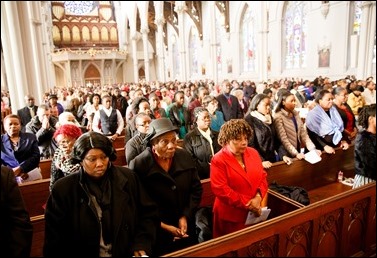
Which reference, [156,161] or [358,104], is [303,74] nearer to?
[358,104]

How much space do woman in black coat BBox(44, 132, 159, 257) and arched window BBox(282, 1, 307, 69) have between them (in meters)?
17.5

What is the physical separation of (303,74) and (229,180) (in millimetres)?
16404

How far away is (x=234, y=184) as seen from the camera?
98.5 inches

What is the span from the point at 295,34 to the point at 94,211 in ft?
60.5

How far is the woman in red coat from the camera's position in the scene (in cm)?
245

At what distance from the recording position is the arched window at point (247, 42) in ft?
67.3

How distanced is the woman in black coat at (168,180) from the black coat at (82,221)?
380 millimetres

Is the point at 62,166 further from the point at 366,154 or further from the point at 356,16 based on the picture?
the point at 356,16

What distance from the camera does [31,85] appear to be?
22.4ft

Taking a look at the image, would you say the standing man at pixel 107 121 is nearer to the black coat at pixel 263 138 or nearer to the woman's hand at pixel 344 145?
the black coat at pixel 263 138

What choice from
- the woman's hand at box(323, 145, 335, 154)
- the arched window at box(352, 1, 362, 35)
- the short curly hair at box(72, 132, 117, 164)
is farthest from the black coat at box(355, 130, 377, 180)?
the arched window at box(352, 1, 362, 35)

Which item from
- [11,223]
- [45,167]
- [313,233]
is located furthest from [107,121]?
[313,233]

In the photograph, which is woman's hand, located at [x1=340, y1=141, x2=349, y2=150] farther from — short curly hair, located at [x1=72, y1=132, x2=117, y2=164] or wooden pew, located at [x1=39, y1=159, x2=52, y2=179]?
wooden pew, located at [x1=39, y1=159, x2=52, y2=179]

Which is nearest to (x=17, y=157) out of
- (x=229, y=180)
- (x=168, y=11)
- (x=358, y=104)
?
(x=229, y=180)
